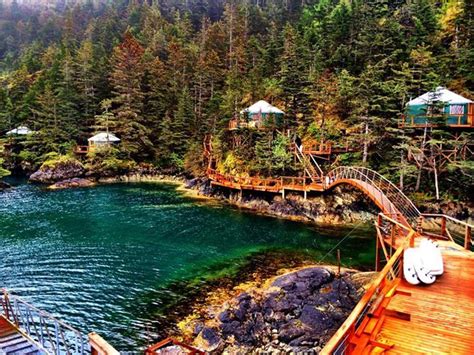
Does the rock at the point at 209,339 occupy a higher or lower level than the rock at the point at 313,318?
lower

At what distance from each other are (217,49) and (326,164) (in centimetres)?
3074

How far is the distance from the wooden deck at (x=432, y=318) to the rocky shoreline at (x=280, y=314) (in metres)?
5.00

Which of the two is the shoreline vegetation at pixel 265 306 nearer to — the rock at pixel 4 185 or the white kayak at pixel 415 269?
the white kayak at pixel 415 269

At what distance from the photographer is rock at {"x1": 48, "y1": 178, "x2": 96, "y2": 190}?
1459 inches

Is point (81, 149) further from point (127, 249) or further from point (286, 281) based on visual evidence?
point (286, 281)

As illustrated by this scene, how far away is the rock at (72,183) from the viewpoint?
37059mm

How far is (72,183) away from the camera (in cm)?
3812

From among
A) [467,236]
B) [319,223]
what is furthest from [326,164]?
[467,236]

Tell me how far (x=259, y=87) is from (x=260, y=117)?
20.8ft

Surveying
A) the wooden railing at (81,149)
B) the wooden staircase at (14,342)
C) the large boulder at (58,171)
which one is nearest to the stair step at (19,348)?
the wooden staircase at (14,342)

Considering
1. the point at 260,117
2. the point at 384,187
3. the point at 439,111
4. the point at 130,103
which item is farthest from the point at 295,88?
the point at 130,103

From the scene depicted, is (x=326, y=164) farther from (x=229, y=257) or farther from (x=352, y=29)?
(x=352, y=29)

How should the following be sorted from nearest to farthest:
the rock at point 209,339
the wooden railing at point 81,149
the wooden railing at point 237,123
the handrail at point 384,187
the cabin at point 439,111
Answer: the rock at point 209,339, the handrail at point 384,187, the cabin at point 439,111, the wooden railing at point 237,123, the wooden railing at point 81,149

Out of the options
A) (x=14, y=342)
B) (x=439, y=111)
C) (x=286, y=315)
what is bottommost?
(x=286, y=315)
